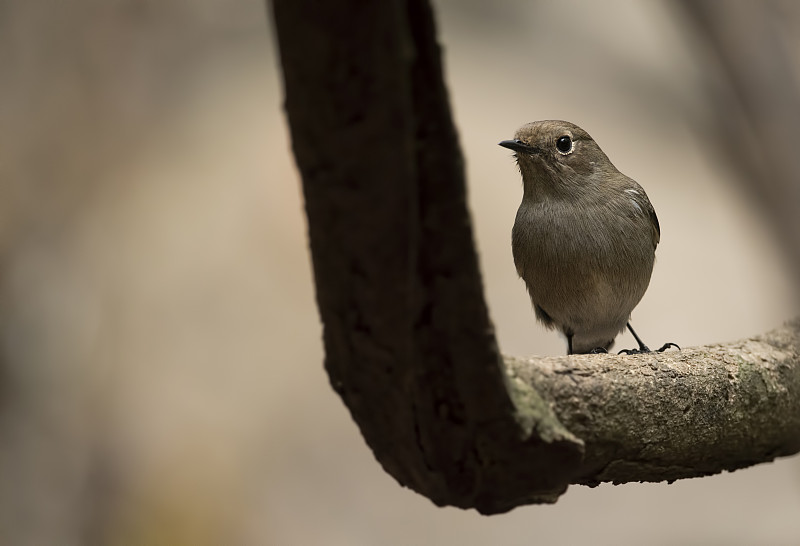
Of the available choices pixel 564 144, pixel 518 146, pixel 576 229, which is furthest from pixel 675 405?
pixel 564 144

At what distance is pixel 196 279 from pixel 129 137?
4.86 feet

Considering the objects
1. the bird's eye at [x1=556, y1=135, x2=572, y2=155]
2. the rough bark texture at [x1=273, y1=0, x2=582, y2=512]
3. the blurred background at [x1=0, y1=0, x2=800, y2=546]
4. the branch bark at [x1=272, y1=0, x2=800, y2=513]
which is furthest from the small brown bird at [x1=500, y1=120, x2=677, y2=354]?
the blurred background at [x1=0, y1=0, x2=800, y2=546]

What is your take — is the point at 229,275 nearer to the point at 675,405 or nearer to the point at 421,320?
the point at 675,405

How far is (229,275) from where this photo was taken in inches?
303

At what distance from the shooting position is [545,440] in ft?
7.13

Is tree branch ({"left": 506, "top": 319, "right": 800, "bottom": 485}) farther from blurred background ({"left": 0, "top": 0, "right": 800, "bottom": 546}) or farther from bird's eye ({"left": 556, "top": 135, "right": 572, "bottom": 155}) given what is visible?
blurred background ({"left": 0, "top": 0, "right": 800, "bottom": 546})

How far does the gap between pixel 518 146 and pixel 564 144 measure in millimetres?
290

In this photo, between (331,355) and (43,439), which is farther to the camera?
(43,439)

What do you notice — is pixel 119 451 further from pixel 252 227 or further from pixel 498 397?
pixel 498 397

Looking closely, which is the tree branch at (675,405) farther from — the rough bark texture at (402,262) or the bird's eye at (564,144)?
the bird's eye at (564,144)

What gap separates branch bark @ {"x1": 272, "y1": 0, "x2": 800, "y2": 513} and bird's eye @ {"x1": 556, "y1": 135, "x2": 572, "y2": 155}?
48.8 inches

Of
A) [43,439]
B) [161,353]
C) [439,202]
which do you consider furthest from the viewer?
[161,353]

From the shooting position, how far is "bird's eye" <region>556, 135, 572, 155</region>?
3.75 m

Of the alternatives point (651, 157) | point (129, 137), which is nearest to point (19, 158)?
point (129, 137)
